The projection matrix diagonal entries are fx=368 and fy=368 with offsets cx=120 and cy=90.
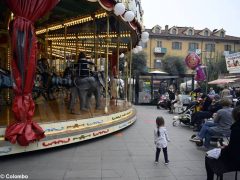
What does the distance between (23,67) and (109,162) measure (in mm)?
2681

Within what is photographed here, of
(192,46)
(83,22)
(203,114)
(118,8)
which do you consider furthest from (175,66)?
(118,8)

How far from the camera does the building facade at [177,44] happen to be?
68.7m

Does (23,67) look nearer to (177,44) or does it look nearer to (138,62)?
(138,62)

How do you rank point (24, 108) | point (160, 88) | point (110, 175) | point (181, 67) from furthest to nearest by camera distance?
→ point (181, 67)
point (160, 88)
point (24, 108)
point (110, 175)

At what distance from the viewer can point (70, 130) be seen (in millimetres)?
9227

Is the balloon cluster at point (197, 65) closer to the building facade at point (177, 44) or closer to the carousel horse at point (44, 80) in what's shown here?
the carousel horse at point (44, 80)

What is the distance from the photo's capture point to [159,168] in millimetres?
7250

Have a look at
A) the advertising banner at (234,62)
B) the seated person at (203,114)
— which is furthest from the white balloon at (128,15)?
the advertising banner at (234,62)

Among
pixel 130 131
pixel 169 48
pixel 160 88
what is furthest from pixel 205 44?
pixel 130 131

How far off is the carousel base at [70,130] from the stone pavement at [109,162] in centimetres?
18

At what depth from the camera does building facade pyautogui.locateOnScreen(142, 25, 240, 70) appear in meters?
68.7

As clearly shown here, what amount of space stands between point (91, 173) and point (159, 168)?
1.40 metres

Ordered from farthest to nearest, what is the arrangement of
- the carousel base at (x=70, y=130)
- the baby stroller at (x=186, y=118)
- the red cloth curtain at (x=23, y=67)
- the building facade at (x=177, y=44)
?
the building facade at (x=177, y=44) → the baby stroller at (x=186, y=118) → the carousel base at (x=70, y=130) → the red cloth curtain at (x=23, y=67)

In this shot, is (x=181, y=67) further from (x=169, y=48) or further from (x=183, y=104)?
(x=183, y=104)
